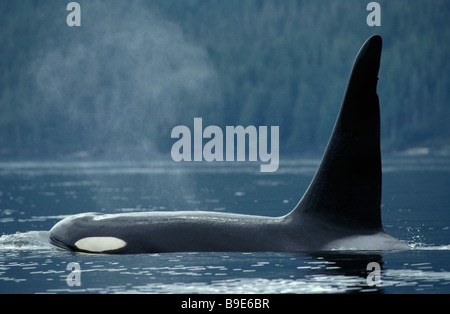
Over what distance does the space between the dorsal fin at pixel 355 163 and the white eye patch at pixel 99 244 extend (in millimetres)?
2949

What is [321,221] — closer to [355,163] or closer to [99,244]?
[355,163]

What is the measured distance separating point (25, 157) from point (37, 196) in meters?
153

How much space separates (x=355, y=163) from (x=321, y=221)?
44.4 inches

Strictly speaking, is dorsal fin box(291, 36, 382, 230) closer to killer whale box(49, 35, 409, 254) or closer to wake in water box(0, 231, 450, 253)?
killer whale box(49, 35, 409, 254)

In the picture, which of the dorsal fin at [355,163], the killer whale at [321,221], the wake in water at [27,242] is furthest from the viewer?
the wake in water at [27,242]

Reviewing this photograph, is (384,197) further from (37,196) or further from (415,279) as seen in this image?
(415,279)

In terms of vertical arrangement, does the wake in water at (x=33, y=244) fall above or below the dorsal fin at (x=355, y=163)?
below

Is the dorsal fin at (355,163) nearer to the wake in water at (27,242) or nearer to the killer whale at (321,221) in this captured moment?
the killer whale at (321,221)

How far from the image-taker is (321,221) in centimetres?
1432

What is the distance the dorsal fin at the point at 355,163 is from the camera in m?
13.5

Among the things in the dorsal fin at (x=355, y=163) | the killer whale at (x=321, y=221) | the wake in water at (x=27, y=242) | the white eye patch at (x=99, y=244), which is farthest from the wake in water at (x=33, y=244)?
the dorsal fin at (x=355, y=163)

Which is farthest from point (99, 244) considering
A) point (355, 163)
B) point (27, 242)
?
point (355, 163)

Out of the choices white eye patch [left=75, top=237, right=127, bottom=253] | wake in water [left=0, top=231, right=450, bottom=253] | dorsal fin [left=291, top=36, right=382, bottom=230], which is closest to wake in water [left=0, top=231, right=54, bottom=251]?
wake in water [left=0, top=231, right=450, bottom=253]

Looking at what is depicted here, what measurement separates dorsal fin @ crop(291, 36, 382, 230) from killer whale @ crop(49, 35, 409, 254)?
15 millimetres
